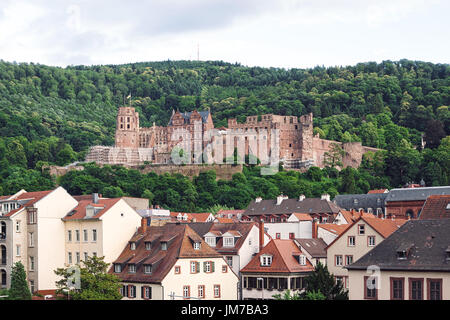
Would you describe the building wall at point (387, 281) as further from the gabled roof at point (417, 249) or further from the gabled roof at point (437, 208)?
the gabled roof at point (437, 208)

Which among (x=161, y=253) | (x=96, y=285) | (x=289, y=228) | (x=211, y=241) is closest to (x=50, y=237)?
(x=161, y=253)

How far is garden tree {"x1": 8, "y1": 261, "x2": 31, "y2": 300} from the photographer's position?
150 ft

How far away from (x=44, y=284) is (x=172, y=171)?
267 ft

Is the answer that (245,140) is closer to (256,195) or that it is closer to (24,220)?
(256,195)

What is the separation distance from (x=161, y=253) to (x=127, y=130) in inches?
4712

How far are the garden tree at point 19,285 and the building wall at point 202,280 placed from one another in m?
8.55

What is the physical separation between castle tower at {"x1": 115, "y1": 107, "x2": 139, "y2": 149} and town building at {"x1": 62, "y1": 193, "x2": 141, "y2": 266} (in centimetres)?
10821

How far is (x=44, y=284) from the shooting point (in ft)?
174

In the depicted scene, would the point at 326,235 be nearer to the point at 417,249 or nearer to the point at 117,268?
the point at 117,268

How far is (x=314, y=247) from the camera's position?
54.8m

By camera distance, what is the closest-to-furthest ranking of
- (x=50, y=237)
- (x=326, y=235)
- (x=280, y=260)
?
(x=280, y=260) < (x=50, y=237) < (x=326, y=235)

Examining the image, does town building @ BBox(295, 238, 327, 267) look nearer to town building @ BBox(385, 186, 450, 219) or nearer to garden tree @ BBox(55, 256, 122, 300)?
garden tree @ BBox(55, 256, 122, 300)

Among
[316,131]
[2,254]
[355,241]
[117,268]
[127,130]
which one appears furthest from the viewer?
[127,130]
